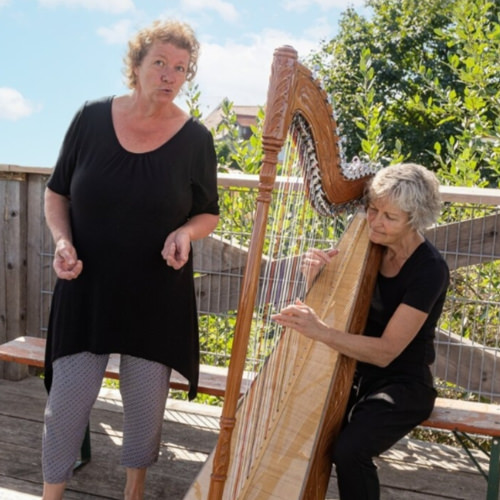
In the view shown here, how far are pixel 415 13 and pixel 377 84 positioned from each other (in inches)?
100

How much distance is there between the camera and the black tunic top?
2043mm

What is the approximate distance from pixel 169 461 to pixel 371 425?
1136 mm

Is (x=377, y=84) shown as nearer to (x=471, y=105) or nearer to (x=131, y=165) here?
(x=471, y=105)

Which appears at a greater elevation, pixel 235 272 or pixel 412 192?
pixel 412 192

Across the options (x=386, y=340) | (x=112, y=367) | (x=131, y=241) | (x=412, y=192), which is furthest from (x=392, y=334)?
(x=112, y=367)

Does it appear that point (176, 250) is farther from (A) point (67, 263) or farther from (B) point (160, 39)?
(B) point (160, 39)

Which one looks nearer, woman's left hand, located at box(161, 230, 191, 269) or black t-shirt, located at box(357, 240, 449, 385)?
woman's left hand, located at box(161, 230, 191, 269)

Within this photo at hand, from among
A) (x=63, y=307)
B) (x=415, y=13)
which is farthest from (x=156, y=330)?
(x=415, y=13)

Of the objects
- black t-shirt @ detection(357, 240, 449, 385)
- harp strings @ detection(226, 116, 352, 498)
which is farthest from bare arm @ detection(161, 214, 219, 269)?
black t-shirt @ detection(357, 240, 449, 385)

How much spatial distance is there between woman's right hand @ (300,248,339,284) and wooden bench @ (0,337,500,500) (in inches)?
15.2

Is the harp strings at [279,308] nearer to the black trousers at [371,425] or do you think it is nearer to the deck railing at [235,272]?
the black trousers at [371,425]

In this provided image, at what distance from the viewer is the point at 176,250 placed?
1.99 metres

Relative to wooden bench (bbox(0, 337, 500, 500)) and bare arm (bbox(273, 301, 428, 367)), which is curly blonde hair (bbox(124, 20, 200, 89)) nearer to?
bare arm (bbox(273, 301, 428, 367))

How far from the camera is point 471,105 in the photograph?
430 cm
